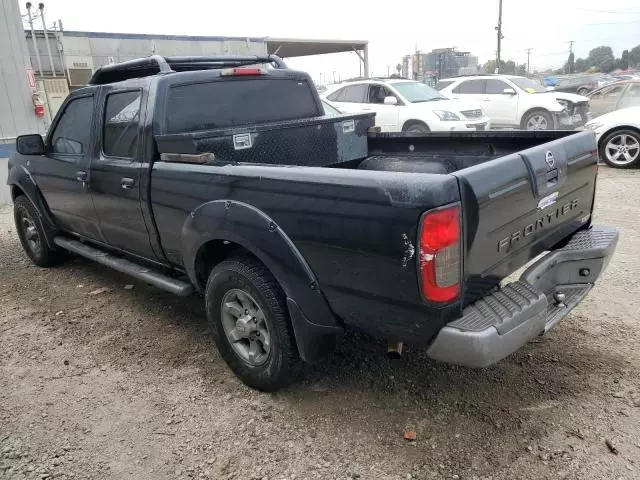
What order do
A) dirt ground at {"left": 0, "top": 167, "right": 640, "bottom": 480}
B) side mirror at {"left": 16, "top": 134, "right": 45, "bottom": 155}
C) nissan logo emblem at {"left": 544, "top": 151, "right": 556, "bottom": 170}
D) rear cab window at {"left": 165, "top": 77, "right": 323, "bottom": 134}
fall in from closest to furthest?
dirt ground at {"left": 0, "top": 167, "right": 640, "bottom": 480} < nissan logo emblem at {"left": 544, "top": 151, "right": 556, "bottom": 170} < rear cab window at {"left": 165, "top": 77, "right": 323, "bottom": 134} < side mirror at {"left": 16, "top": 134, "right": 45, "bottom": 155}

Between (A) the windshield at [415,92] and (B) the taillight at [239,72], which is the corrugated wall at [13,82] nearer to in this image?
(A) the windshield at [415,92]

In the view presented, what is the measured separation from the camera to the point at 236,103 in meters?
3.94

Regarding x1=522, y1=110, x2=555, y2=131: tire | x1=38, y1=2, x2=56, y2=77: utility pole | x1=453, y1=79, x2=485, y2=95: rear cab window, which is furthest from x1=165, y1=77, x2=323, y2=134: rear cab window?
x1=38, y1=2, x2=56, y2=77: utility pole

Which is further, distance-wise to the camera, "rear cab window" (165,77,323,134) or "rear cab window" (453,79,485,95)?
"rear cab window" (453,79,485,95)

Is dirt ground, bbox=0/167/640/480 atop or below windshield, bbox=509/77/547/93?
below

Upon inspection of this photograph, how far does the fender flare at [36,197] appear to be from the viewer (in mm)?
5164

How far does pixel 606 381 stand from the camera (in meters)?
3.04

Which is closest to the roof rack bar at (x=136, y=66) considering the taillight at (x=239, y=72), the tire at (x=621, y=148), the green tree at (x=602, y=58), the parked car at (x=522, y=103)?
the taillight at (x=239, y=72)

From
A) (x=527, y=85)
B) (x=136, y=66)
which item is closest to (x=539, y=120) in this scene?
(x=527, y=85)

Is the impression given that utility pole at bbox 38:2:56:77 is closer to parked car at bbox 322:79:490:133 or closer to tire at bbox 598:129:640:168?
parked car at bbox 322:79:490:133

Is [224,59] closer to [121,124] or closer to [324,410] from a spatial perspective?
[121,124]

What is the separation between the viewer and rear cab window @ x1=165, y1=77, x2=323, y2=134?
11.9ft

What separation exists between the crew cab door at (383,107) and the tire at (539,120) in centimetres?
404

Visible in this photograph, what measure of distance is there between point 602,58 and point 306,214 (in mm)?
119414
